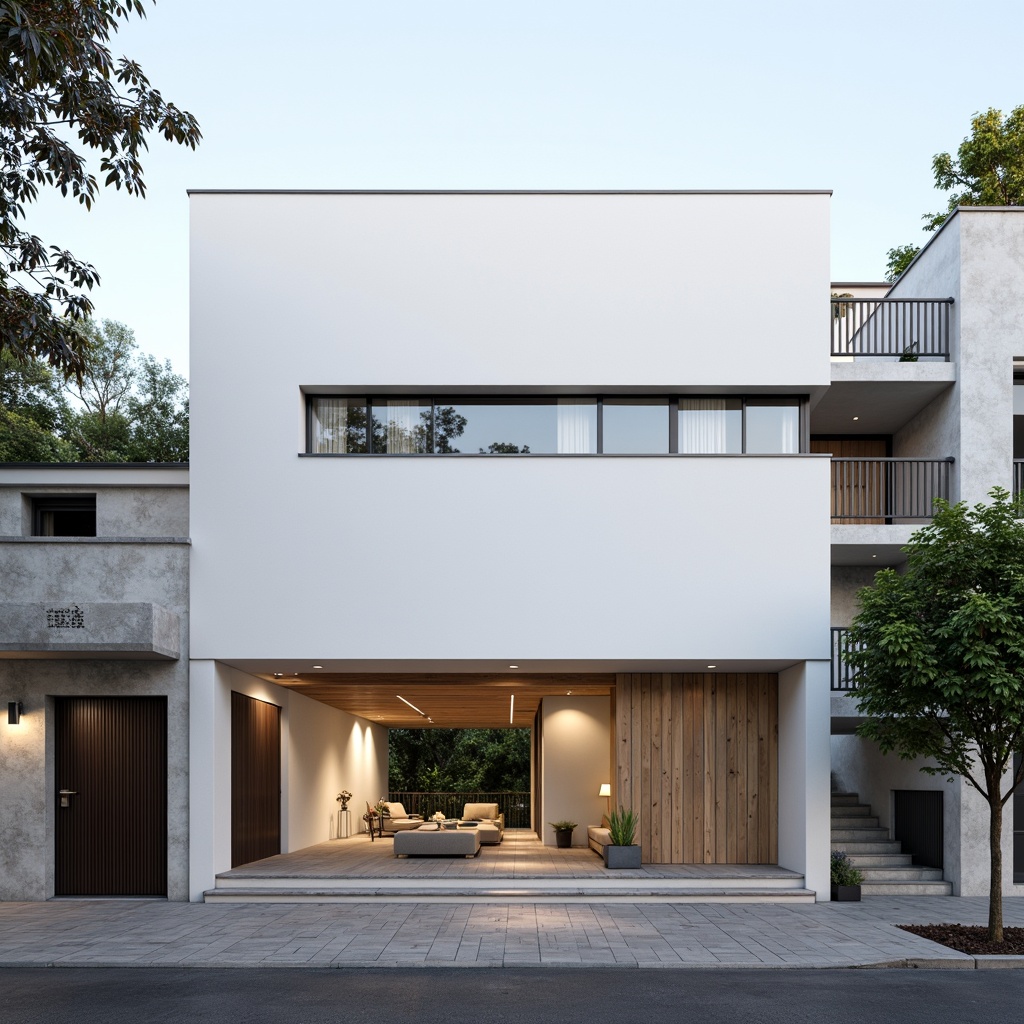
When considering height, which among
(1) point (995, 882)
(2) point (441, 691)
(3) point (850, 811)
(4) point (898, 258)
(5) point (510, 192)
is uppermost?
(4) point (898, 258)

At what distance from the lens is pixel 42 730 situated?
13.4m

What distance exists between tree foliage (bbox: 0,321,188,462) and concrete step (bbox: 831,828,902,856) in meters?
23.6

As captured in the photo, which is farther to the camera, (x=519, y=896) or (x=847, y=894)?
(x=847, y=894)

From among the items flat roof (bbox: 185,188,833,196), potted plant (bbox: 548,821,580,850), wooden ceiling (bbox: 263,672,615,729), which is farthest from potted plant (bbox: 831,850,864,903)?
flat roof (bbox: 185,188,833,196)

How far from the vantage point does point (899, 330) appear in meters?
15.9

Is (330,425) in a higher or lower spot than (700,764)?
higher

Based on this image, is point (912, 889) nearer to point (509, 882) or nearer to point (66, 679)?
point (509, 882)

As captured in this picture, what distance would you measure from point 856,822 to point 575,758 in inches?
237

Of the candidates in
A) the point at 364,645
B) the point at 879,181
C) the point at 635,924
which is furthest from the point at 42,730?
the point at 879,181

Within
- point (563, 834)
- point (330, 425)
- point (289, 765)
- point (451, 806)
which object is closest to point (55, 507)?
point (330, 425)

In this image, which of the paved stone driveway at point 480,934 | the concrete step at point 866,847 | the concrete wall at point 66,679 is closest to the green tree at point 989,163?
the concrete step at point 866,847

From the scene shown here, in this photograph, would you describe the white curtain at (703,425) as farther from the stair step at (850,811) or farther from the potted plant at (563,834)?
the potted plant at (563,834)

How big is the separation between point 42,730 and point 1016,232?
15070mm

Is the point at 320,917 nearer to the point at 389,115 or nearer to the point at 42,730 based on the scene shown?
the point at 42,730
